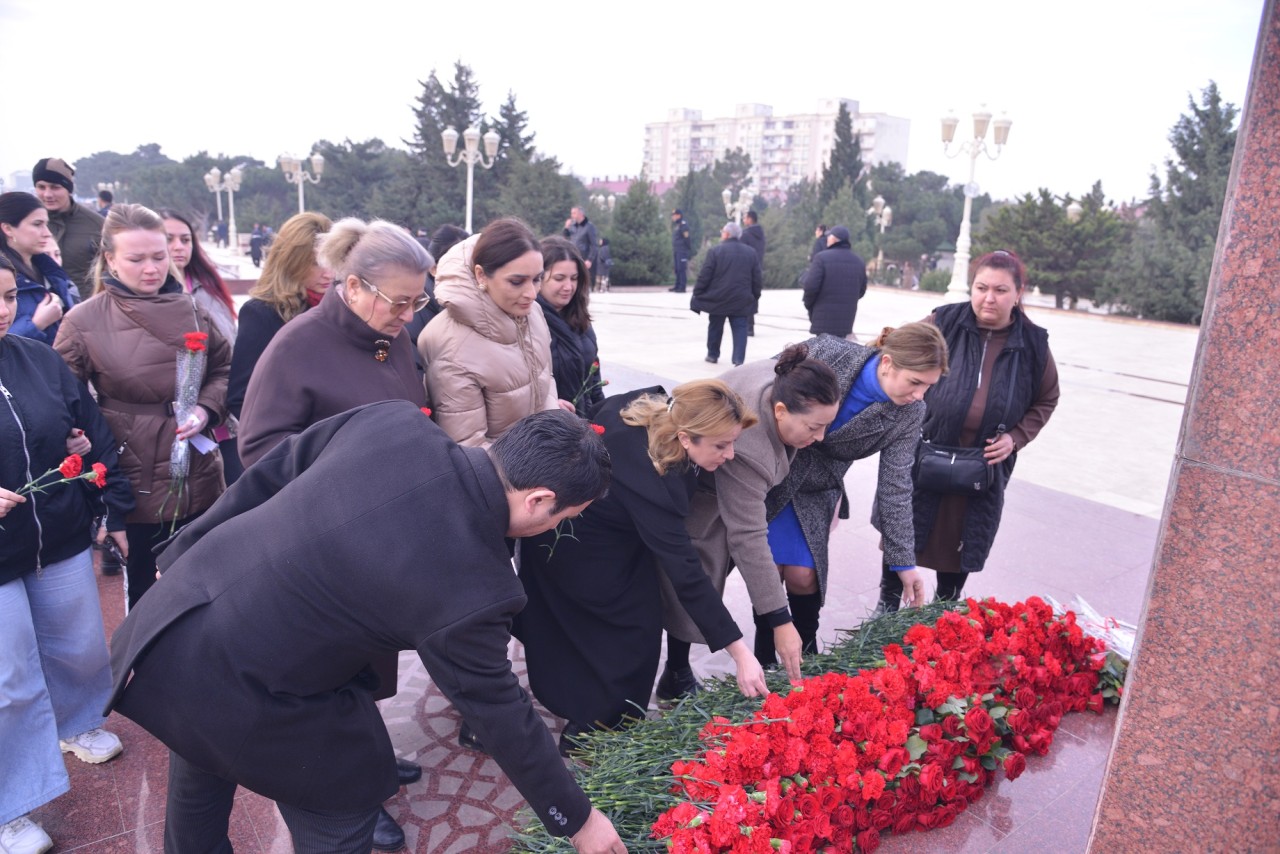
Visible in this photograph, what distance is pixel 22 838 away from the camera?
234cm

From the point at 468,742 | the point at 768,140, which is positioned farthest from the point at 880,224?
the point at 768,140

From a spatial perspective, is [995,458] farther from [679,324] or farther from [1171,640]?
[679,324]

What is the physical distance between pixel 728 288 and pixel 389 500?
29.4 ft

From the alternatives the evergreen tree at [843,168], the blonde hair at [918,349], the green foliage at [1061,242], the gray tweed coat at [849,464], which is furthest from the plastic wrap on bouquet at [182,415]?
the evergreen tree at [843,168]

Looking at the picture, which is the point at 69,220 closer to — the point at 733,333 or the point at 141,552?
the point at 141,552

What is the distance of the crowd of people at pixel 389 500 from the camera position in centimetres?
164

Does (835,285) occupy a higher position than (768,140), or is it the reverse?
(768,140)

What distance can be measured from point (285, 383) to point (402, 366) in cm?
37

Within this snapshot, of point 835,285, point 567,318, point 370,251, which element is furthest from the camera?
point 835,285

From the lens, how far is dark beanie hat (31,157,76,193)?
15.4 feet

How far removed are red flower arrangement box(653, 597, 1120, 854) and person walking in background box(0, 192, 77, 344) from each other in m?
3.08

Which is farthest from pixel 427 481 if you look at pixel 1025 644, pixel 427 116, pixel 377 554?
pixel 427 116

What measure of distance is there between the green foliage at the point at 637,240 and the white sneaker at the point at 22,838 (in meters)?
20.1

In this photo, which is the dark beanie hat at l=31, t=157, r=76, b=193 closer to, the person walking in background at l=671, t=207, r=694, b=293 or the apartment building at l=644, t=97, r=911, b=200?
the person walking in background at l=671, t=207, r=694, b=293
